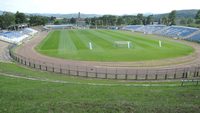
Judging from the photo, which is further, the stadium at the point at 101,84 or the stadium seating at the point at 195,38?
the stadium seating at the point at 195,38

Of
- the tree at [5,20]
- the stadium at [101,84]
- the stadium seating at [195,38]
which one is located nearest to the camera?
the stadium at [101,84]

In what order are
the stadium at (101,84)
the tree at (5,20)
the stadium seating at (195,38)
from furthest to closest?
the tree at (5,20)
the stadium seating at (195,38)
the stadium at (101,84)

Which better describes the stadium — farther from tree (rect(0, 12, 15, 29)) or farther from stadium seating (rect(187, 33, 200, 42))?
tree (rect(0, 12, 15, 29))

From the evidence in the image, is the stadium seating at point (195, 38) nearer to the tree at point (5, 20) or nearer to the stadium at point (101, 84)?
the stadium at point (101, 84)

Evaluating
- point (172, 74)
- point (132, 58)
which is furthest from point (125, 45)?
point (172, 74)

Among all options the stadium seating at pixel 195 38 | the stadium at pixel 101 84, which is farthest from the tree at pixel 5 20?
the stadium seating at pixel 195 38

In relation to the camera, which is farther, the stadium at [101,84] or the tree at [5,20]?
the tree at [5,20]

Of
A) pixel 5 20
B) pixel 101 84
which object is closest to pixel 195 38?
pixel 101 84

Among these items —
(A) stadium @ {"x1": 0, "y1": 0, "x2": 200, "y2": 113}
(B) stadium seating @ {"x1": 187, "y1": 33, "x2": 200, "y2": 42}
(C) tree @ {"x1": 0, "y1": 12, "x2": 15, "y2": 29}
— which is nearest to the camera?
(A) stadium @ {"x1": 0, "y1": 0, "x2": 200, "y2": 113}

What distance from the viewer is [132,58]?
42656 mm

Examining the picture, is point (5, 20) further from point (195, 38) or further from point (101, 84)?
point (101, 84)

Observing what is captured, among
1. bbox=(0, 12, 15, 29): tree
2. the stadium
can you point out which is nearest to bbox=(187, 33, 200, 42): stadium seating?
the stadium

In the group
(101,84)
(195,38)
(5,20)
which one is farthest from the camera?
(5,20)

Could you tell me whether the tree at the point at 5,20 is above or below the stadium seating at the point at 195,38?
above
